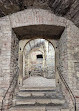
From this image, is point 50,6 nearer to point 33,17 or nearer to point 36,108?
point 33,17

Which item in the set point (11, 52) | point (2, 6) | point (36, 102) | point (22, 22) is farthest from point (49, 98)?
point (2, 6)

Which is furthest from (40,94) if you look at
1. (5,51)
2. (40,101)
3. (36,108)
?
(5,51)

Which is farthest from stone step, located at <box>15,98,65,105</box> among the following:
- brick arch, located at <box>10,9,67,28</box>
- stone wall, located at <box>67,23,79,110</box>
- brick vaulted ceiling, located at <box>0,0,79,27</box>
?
brick vaulted ceiling, located at <box>0,0,79,27</box>

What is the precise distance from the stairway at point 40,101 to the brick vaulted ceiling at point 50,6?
8.35 feet

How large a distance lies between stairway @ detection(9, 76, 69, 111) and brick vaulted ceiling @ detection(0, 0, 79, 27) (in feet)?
8.35

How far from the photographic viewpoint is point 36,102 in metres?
3.41

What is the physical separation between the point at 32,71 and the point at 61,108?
339 inches

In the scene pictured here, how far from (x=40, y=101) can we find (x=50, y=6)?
2.95 m

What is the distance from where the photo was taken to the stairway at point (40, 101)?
3.15m

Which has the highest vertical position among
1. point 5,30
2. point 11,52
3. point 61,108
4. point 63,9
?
point 63,9

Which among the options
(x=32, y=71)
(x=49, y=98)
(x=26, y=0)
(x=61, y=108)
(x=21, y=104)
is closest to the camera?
(x=26, y=0)

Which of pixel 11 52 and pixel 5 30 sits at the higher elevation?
pixel 5 30

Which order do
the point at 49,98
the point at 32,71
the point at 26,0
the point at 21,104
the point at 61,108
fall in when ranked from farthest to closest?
the point at 32,71
the point at 49,98
the point at 21,104
the point at 61,108
the point at 26,0

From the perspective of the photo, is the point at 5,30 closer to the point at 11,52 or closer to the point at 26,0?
the point at 11,52
